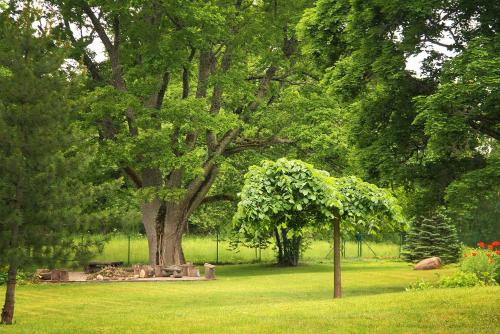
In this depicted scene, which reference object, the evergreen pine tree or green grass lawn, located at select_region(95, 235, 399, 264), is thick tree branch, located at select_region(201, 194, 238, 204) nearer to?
green grass lawn, located at select_region(95, 235, 399, 264)

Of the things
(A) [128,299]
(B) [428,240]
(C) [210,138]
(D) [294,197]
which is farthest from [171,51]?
(B) [428,240]

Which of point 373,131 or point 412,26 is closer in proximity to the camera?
point 412,26

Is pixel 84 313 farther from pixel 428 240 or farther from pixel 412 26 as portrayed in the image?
pixel 428 240

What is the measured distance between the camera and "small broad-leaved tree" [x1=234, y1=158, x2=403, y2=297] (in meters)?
14.9

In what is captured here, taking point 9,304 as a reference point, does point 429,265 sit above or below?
below

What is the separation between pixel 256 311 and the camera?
1373 centimetres

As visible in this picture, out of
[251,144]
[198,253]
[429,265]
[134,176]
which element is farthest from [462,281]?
[198,253]

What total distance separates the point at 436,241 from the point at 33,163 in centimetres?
2799

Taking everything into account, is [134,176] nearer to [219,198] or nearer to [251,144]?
[219,198]

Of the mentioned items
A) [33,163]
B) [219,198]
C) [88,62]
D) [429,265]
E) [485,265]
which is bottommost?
[429,265]

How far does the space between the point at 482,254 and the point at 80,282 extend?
14.2 metres

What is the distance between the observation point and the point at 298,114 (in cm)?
2911

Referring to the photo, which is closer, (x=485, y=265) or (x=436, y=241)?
(x=485, y=265)

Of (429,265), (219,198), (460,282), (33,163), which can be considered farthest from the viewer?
(219,198)
